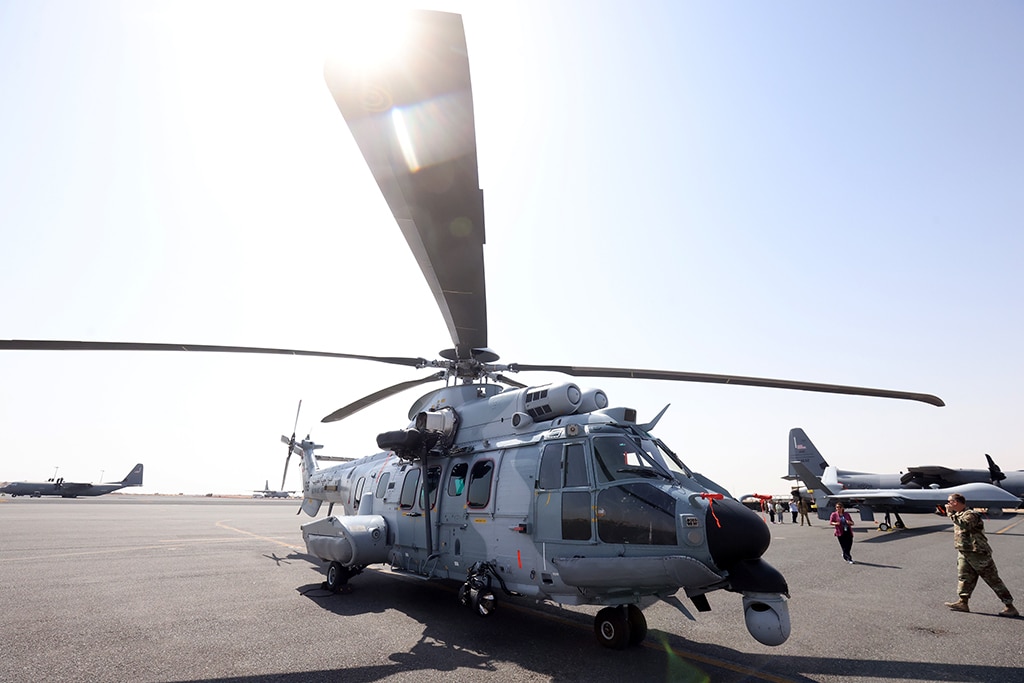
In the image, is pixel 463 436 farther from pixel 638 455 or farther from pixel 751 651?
pixel 751 651

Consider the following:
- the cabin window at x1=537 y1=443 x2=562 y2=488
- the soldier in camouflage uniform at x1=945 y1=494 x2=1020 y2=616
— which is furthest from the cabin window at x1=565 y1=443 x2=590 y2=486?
the soldier in camouflage uniform at x1=945 y1=494 x2=1020 y2=616

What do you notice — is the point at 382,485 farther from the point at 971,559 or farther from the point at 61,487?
the point at 61,487

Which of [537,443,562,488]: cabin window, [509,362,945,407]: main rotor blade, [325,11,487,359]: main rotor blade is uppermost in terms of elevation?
[325,11,487,359]: main rotor blade

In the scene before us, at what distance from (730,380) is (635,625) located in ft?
13.3

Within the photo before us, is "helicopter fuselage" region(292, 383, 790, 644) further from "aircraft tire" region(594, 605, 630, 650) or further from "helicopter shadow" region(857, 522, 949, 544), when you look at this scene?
"helicopter shadow" region(857, 522, 949, 544)

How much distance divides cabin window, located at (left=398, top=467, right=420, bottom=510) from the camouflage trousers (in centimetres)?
982

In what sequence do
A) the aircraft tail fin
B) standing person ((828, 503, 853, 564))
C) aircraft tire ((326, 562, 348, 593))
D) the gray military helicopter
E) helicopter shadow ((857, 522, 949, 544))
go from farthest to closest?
the aircraft tail fin, helicopter shadow ((857, 522, 949, 544)), standing person ((828, 503, 853, 564)), aircraft tire ((326, 562, 348, 593)), the gray military helicopter

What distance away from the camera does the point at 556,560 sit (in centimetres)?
661

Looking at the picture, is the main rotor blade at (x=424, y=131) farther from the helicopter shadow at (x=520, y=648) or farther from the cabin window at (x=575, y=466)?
the helicopter shadow at (x=520, y=648)

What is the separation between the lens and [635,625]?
22.2 ft

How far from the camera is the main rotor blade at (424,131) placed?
3.70m

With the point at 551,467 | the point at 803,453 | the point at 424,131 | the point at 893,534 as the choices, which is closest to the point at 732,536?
the point at 551,467

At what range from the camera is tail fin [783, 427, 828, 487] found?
3972 cm

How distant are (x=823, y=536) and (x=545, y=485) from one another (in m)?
23.6
